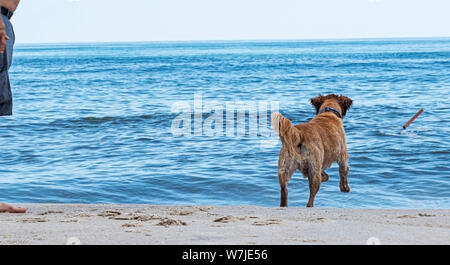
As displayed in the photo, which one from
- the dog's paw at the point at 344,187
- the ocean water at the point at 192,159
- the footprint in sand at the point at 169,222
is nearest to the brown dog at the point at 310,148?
the dog's paw at the point at 344,187

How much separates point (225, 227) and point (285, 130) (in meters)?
1.87

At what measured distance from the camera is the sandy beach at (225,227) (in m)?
4.59

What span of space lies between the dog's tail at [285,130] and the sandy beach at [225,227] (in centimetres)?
77

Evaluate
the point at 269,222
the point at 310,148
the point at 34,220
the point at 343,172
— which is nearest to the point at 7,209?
the point at 34,220

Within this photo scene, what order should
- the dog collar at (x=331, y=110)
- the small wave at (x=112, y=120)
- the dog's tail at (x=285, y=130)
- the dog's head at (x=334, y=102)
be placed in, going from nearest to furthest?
the dog's tail at (x=285, y=130)
the dog collar at (x=331, y=110)
the dog's head at (x=334, y=102)
the small wave at (x=112, y=120)

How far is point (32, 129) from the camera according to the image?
17.5 metres

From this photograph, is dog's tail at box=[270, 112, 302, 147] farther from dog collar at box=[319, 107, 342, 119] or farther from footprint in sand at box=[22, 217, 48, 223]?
footprint in sand at box=[22, 217, 48, 223]

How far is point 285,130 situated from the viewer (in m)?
6.86

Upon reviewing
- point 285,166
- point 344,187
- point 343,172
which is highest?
point 285,166

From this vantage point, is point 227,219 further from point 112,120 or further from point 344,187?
point 112,120

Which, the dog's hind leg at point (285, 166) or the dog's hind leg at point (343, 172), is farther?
the dog's hind leg at point (343, 172)

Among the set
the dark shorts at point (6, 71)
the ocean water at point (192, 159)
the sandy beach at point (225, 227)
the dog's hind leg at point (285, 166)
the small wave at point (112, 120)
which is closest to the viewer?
the sandy beach at point (225, 227)

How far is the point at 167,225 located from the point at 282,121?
81.8 inches

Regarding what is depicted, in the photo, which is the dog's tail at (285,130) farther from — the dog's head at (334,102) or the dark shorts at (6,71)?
the dark shorts at (6,71)
